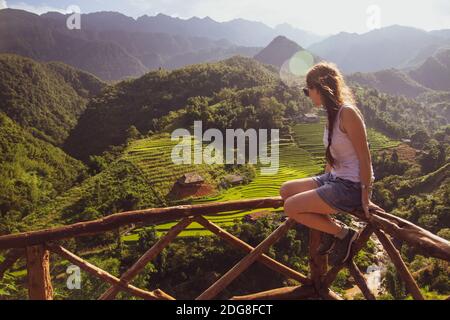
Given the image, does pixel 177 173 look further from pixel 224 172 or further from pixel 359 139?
pixel 359 139

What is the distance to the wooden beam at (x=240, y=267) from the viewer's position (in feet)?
8.20

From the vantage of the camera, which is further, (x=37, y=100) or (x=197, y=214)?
(x=37, y=100)

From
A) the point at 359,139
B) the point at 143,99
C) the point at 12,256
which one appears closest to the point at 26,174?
the point at 143,99

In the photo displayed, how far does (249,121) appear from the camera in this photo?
6169 centimetres

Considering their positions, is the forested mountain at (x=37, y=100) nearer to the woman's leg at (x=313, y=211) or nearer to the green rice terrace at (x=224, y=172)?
the green rice terrace at (x=224, y=172)

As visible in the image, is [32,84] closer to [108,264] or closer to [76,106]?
[76,106]

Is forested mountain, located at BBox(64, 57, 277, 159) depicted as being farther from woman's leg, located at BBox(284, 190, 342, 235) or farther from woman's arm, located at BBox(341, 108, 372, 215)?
woman's arm, located at BBox(341, 108, 372, 215)

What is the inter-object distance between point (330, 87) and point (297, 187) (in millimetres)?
786

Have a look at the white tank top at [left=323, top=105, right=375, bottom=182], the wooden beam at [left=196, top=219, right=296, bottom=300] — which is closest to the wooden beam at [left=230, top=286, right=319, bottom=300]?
the wooden beam at [left=196, top=219, right=296, bottom=300]

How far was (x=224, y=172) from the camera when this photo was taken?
48.7 meters

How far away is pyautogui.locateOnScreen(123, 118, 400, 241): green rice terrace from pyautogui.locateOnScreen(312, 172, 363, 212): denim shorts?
30.8 m

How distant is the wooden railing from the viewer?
2.36 meters

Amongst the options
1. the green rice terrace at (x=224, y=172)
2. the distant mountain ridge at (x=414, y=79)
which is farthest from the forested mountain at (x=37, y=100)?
the distant mountain ridge at (x=414, y=79)
